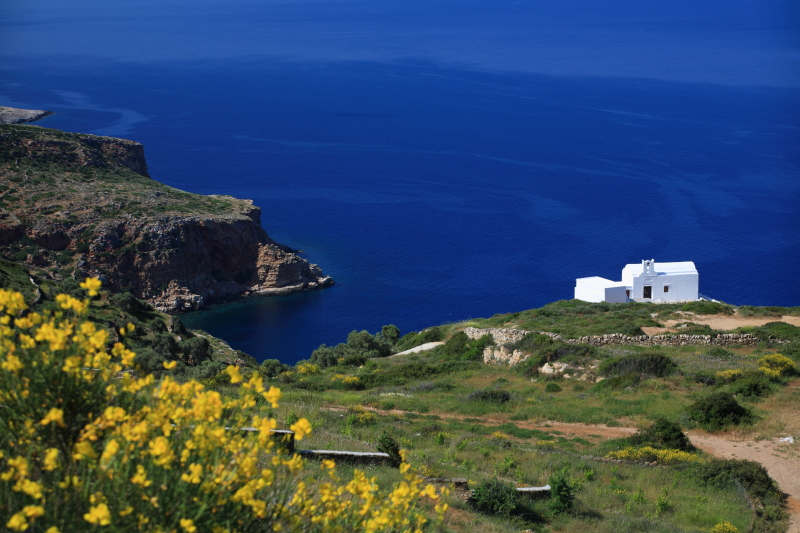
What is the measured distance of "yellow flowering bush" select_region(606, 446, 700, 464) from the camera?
47.9 ft

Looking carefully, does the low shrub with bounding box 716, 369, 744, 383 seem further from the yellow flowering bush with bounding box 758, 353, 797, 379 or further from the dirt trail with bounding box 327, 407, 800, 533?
the dirt trail with bounding box 327, 407, 800, 533

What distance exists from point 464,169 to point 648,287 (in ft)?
195

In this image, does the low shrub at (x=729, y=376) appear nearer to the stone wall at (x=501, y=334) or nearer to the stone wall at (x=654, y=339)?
the stone wall at (x=654, y=339)

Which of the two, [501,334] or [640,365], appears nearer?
[640,365]

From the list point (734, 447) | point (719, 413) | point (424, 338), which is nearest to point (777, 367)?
point (719, 413)

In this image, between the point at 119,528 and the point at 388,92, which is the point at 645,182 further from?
the point at 119,528

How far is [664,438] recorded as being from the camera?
15633mm

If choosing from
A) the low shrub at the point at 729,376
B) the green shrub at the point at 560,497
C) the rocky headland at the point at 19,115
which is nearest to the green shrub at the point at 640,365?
the low shrub at the point at 729,376

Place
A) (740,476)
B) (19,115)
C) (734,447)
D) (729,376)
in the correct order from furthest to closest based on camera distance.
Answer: (19,115) < (729,376) < (734,447) < (740,476)

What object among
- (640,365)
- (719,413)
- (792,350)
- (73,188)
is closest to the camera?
(719,413)

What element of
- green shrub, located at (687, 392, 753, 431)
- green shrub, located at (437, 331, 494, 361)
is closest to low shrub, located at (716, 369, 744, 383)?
green shrub, located at (687, 392, 753, 431)

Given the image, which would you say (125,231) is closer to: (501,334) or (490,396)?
(501,334)

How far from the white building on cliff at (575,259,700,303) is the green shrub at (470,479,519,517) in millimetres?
35379

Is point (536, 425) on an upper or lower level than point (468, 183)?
lower
